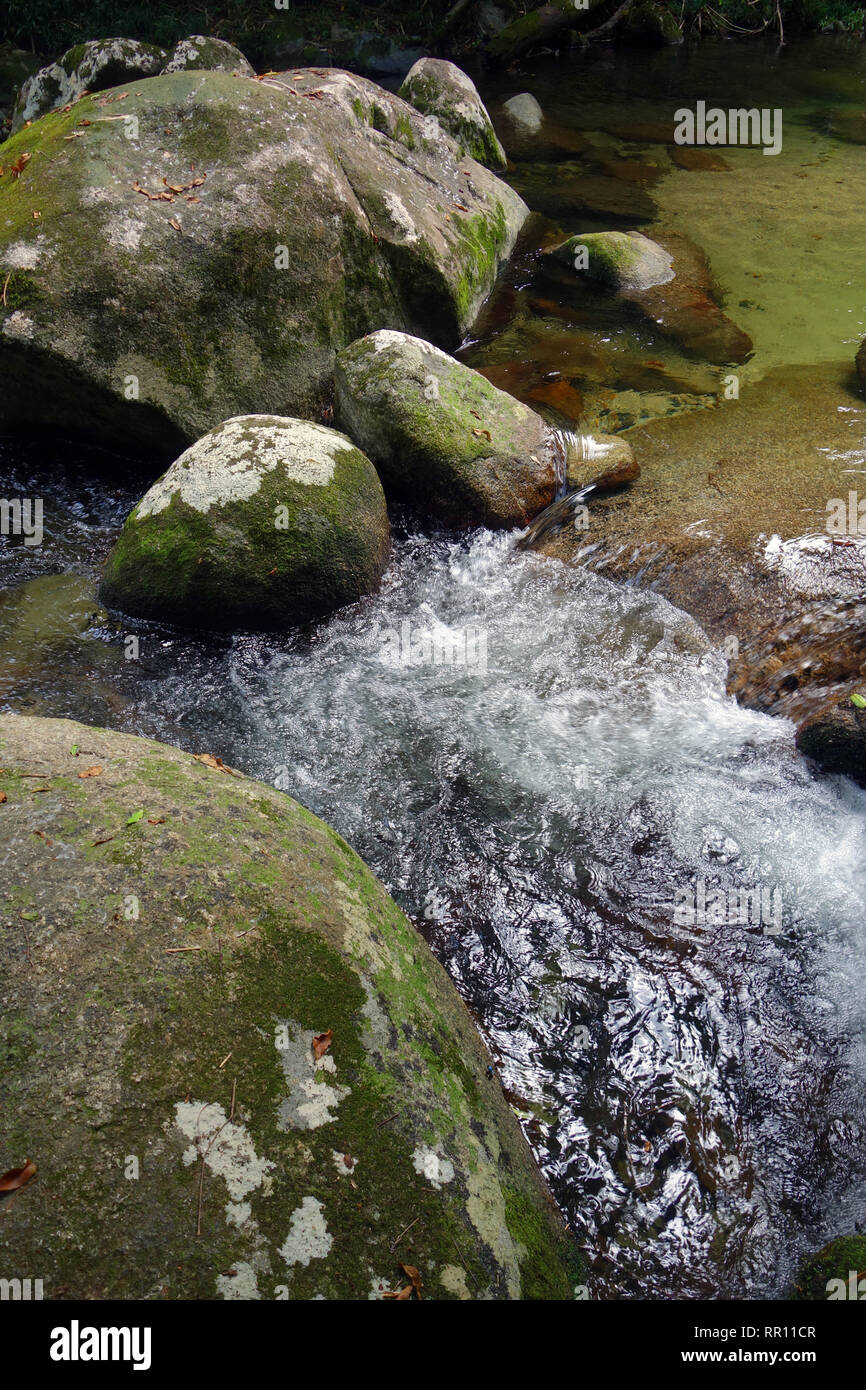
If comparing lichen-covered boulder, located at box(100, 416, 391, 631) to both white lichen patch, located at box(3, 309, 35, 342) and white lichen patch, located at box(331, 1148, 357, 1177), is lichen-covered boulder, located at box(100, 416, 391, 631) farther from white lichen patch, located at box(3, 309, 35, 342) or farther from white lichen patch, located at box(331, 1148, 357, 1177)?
white lichen patch, located at box(331, 1148, 357, 1177)

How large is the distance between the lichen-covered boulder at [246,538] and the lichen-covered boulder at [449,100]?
659 centimetres

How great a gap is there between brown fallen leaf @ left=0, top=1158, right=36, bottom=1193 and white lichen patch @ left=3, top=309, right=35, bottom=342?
18.3 ft

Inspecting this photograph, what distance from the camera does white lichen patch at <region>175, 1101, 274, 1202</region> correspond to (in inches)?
81.7

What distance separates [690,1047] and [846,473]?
4470 mm

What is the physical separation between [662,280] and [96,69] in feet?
21.9

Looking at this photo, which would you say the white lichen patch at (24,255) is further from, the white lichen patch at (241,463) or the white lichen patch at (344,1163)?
the white lichen patch at (344,1163)

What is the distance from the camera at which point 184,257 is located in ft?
20.9

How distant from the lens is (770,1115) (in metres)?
3.20

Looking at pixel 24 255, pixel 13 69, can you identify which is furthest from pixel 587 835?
pixel 13 69

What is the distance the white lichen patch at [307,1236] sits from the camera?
205 centimetres

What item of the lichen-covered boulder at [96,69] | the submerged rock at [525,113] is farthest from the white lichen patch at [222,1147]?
the submerged rock at [525,113]

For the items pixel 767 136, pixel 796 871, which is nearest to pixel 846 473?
pixel 796 871

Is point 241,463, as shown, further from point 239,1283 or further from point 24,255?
point 239,1283
